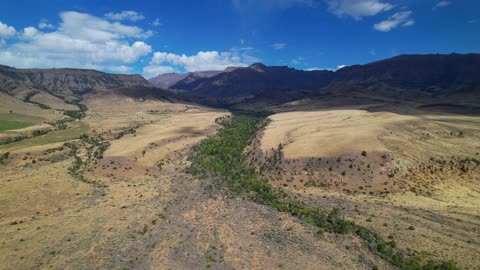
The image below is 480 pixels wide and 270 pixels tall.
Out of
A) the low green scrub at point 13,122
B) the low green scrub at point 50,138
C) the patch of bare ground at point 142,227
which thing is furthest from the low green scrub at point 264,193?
the low green scrub at point 13,122

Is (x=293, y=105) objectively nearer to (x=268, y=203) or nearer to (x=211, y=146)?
(x=211, y=146)

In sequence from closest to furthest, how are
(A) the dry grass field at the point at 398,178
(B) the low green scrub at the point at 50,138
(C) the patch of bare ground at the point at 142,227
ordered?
(C) the patch of bare ground at the point at 142,227, (A) the dry grass field at the point at 398,178, (B) the low green scrub at the point at 50,138

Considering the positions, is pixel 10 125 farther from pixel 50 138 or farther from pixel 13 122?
pixel 50 138

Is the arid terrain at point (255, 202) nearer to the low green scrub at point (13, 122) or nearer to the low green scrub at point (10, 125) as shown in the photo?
the low green scrub at point (10, 125)

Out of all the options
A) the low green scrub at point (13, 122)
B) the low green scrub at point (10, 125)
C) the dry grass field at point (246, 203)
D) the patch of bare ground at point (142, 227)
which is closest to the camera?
the patch of bare ground at point (142, 227)

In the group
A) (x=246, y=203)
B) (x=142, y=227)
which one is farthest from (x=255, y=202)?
(x=142, y=227)

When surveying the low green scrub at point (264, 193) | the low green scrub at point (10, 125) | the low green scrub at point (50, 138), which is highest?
the low green scrub at point (10, 125)

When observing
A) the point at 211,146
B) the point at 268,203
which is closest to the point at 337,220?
the point at 268,203

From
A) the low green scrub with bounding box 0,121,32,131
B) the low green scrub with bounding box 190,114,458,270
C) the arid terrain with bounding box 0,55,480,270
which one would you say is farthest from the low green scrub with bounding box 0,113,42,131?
the low green scrub with bounding box 190,114,458,270
